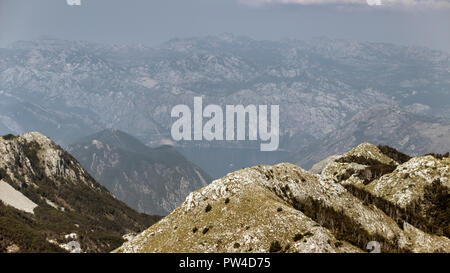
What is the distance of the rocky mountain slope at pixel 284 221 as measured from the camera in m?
106

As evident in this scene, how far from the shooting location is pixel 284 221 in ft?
358

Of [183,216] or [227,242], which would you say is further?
[183,216]

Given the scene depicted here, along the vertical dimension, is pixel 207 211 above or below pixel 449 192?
above

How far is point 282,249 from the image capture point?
332 feet

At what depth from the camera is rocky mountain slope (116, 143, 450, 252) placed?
10588cm
